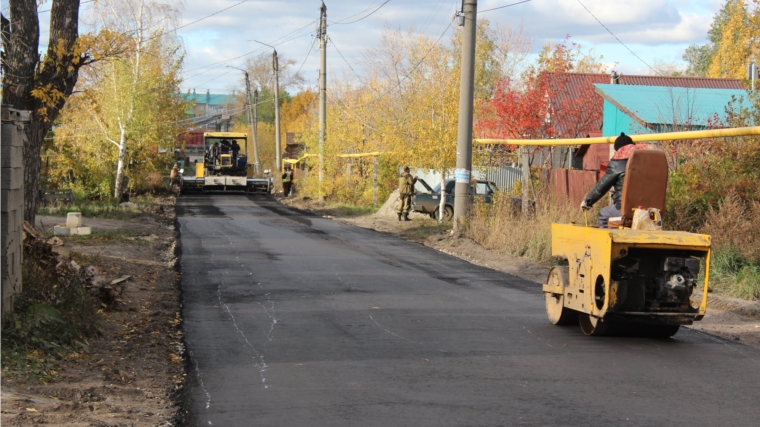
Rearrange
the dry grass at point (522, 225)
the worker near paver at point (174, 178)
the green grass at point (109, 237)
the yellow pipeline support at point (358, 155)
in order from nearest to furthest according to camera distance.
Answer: the dry grass at point (522, 225)
the green grass at point (109, 237)
the yellow pipeline support at point (358, 155)
the worker near paver at point (174, 178)

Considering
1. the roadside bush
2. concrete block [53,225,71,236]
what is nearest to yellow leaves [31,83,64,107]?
the roadside bush

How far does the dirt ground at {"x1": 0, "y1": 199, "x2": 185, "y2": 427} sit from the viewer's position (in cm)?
618

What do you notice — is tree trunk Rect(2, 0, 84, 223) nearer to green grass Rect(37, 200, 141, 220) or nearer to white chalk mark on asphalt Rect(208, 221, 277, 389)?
white chalk mark on asphalt Rect(208, 221, 277, 389)

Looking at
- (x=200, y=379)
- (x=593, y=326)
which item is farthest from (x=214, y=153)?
(x=200, y=379)

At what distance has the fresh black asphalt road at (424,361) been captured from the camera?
6.49 meters

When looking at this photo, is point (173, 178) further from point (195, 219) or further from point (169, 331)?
point (169, 331)

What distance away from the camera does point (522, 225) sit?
739 inches

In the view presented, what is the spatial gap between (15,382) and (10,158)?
8.88ft

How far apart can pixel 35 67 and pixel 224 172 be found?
40276 mm

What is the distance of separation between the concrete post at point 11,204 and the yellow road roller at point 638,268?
18.9ft

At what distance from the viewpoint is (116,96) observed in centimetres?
3450

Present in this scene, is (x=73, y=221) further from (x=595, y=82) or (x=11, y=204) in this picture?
(x=595, y=82)

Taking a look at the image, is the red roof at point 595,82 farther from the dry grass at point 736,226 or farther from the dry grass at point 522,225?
the dry grass at point 736,226

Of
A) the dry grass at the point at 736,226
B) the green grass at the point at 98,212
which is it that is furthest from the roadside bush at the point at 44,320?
the green grass at the point at 98,212
